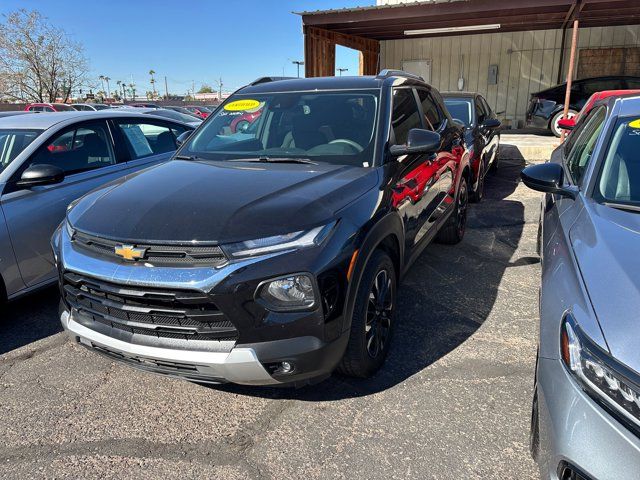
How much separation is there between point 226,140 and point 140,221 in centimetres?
150

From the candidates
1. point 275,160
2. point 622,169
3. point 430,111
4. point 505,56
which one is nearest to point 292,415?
point 275,160

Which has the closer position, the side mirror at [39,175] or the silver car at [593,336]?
the silver car at [593,336]

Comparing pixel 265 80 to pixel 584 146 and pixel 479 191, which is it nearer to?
pixel 584 146

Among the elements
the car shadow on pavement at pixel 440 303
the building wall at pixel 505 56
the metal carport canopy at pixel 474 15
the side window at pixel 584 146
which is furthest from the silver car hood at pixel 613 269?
the building wall at pixel 505 56

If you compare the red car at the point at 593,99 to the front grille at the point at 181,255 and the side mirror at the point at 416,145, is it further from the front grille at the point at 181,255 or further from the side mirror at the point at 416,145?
the front grille at the point at 181,255

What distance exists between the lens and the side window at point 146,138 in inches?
189

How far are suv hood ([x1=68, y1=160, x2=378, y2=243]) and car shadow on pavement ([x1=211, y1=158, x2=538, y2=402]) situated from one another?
1.05m

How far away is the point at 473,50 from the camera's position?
1627cm

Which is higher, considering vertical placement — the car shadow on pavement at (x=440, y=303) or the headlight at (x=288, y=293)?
the headlight at (x=288, y=293)

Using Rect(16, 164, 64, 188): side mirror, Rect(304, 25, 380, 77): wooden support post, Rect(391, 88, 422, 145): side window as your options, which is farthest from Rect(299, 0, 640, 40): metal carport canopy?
Rect(16, 164, 64, 188): side mirror

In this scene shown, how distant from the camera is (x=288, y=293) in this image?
217 cm

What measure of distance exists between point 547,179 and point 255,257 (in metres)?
1.87

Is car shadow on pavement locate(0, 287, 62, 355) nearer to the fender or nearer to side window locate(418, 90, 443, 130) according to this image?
the fender

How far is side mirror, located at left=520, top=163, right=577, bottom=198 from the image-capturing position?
2825 millimetres
